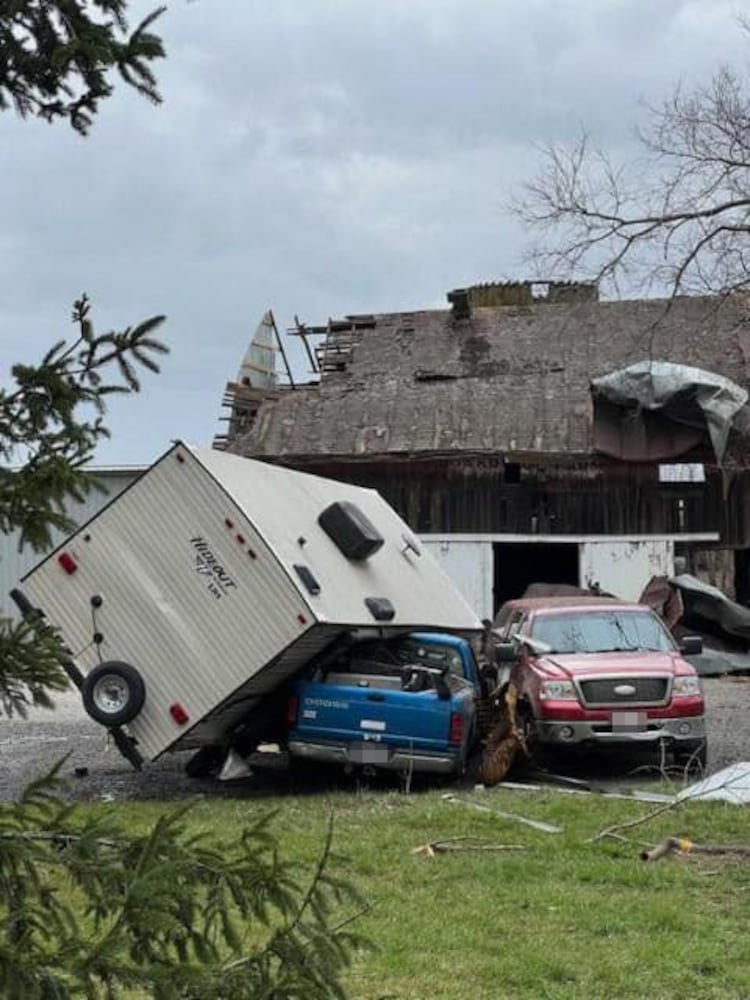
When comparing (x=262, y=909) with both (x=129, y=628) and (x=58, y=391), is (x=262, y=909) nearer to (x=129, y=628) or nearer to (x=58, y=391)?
(x=58, y=391)

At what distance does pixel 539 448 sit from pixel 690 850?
2094 cm

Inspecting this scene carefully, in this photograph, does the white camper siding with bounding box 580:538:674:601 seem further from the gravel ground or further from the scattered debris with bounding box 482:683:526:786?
the scattered debris with bounding box 482:683:526:786

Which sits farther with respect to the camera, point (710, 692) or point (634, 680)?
point (710, 692)

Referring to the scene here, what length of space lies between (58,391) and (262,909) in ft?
5.13

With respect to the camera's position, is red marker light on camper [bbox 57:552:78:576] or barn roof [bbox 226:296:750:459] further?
barn roof [bbox 226:296:750:459]

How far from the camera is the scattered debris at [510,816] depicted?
1032 cm

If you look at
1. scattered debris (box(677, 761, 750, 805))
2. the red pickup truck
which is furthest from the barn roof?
scattered debris (box(677, 761, 750, 805))

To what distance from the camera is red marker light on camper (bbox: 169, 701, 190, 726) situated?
11.7 m

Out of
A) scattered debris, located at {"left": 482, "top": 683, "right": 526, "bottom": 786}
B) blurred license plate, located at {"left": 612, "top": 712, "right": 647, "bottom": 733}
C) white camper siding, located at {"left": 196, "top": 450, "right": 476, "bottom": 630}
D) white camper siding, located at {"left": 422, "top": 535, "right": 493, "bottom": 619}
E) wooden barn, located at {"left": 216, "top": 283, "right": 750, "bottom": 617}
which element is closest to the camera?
white camper siding, located at {"left": 196, "top": 450, "right": 476, "bottom": 630}

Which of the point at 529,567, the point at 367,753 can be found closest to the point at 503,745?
the point at 367,753

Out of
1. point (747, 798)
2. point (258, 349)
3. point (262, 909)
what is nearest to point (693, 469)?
point (258, 349)

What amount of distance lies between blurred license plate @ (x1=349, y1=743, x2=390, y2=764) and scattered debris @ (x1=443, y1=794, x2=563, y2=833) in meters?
0.77

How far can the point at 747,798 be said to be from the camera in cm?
1155

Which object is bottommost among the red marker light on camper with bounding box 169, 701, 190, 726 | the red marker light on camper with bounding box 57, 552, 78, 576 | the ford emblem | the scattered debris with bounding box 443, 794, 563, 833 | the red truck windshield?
the scattered debris with bounding box 443, 794, 563, 833
